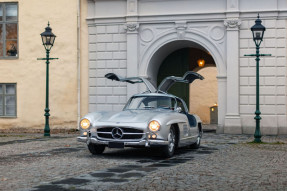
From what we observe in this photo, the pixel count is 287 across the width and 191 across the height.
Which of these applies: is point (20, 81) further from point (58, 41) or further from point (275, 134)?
point (275, 134)

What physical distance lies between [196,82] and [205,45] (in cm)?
1354

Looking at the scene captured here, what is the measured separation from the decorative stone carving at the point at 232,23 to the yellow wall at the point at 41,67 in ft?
21.3

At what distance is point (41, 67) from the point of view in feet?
74.3

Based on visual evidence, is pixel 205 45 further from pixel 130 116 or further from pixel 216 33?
pixel 130 116

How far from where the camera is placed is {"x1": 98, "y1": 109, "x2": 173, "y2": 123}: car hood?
33.4 ft

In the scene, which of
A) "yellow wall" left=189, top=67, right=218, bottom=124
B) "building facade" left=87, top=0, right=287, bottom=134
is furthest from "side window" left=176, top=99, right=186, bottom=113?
"yellow wall" left=189, top=67, right=218, bottom=124

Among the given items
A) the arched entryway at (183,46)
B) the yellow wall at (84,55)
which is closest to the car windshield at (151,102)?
the arched entryway at (183,46)

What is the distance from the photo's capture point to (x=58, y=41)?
2250cm

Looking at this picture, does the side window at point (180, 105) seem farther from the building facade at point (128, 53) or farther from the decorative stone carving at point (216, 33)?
the decorative stone carving at point (216, 33)

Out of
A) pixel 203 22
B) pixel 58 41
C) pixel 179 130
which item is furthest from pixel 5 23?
pixel 179 130

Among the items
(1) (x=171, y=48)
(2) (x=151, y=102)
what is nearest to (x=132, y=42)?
(1) (x=171, y=48)

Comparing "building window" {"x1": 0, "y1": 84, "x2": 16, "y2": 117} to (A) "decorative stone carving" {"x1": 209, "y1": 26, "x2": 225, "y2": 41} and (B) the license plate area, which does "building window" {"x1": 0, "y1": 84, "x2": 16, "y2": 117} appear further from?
(B) the license plate area

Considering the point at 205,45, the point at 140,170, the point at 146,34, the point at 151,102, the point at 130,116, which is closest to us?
the point at 140,170

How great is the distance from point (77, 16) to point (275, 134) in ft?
31.3
